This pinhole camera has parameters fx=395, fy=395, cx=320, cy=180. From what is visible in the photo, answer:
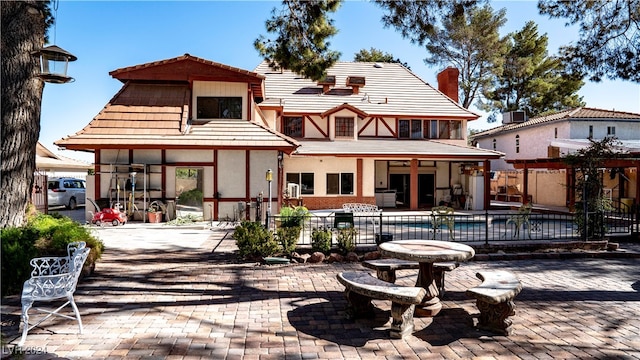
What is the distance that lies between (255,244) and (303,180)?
1196 cm

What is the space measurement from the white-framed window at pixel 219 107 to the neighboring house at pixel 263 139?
4 centimetres

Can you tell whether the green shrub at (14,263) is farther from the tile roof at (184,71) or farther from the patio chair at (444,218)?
the tile roof at (184,71)

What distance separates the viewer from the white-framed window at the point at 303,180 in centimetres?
2075

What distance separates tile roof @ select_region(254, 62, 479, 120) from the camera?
22875 millimetres

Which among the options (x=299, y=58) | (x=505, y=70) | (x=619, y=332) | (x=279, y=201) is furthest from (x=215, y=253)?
(x=505, y=70)

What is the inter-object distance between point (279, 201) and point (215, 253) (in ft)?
21.7

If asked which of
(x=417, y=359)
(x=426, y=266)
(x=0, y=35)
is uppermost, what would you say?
(x=0, y=35)

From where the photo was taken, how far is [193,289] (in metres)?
6.82

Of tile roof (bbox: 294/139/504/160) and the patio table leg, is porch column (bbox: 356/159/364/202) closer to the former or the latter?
tile roof (bbox: 294/139/504/160)

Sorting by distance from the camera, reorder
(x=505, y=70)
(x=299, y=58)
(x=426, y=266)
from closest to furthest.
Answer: (x=426, y=266)
(x=299, y=58)
(x=505, y=70)

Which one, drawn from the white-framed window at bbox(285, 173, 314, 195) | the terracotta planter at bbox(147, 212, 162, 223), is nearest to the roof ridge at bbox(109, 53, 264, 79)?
the terracotta planter at bbox(147, 212, 162, 223)

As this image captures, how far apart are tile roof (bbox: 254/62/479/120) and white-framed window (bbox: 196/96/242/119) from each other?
4339 mm

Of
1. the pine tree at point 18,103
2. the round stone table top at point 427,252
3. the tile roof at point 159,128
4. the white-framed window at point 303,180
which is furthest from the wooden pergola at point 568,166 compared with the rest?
the pine tree at point 18,103

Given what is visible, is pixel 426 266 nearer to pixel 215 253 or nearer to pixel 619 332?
pixel 619 332
